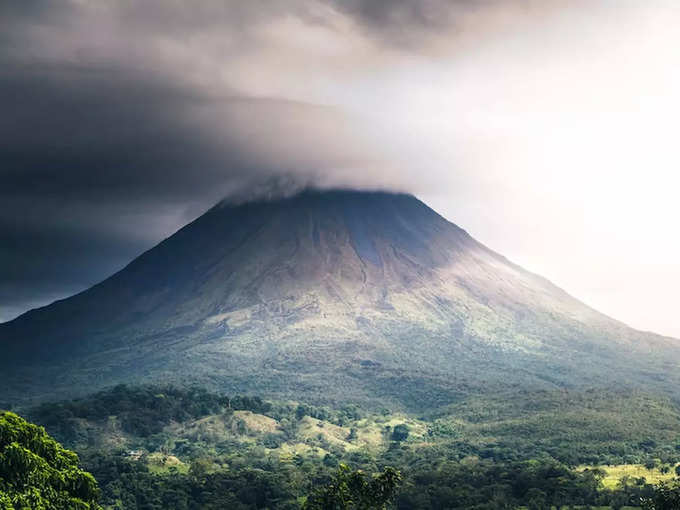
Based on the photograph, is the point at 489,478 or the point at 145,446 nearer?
the point at 489,478

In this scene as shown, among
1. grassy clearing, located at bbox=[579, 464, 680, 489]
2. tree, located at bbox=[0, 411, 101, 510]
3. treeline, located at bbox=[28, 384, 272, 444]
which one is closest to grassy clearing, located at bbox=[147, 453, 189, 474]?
treeline, located at bbox=[28, 384, 272, 444]

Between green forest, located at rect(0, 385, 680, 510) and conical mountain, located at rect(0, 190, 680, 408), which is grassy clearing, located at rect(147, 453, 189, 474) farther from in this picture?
conical mountain, located at rect(0, 190, 680, 408)

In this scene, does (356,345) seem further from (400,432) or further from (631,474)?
(631,474)

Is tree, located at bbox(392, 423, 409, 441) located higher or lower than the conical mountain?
lower

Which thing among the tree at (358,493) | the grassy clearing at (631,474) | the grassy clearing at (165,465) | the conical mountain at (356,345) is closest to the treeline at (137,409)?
the grassy clearing at (165,465)

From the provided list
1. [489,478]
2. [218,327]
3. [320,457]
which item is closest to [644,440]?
[489,478]

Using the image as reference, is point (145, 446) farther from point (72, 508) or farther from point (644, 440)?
point (72, 508)

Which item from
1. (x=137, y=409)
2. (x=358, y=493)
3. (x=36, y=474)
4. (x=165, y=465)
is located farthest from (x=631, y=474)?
Answer: (x=137, y=409)
